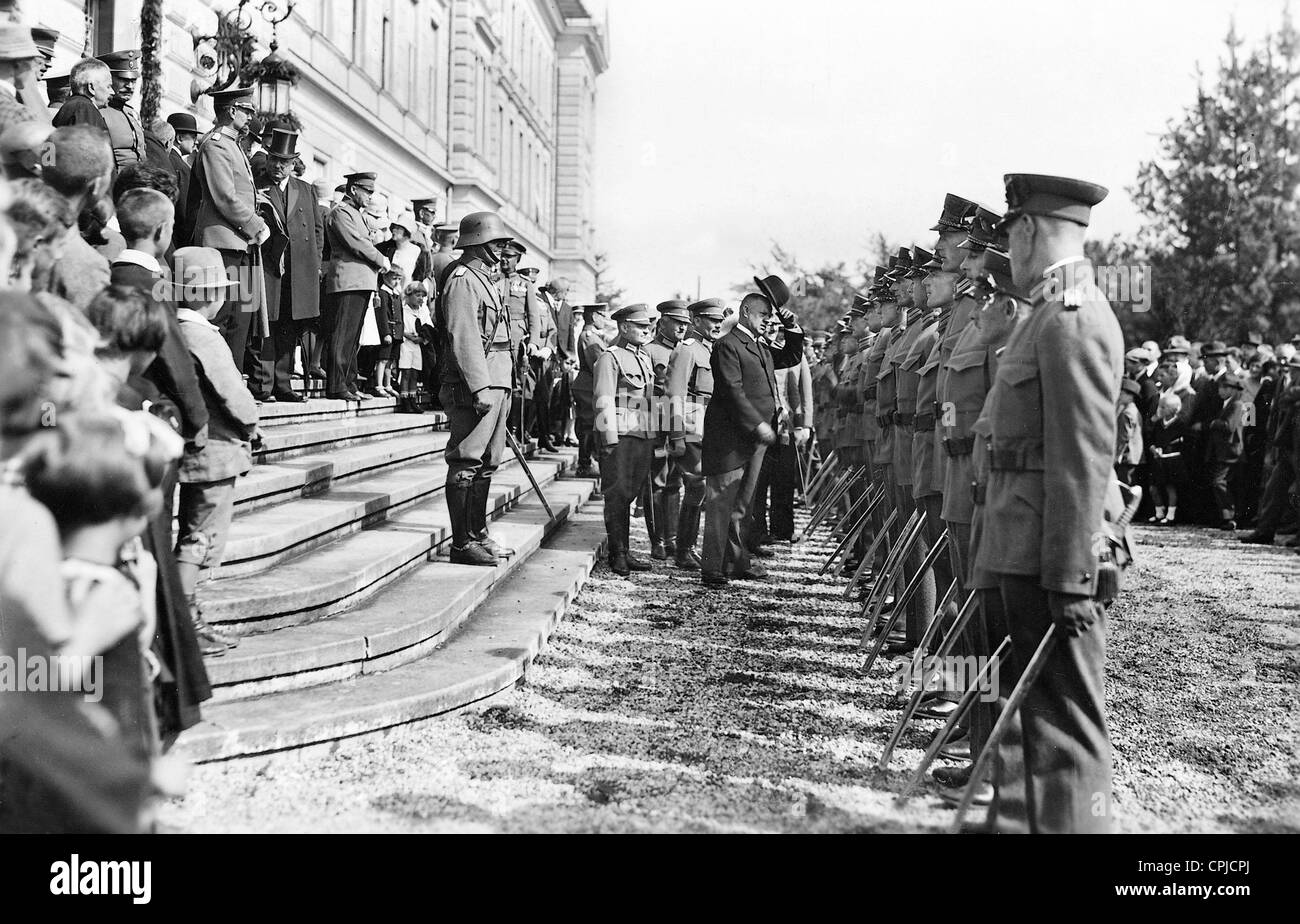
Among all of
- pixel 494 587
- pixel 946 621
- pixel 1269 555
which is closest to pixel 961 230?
pixel 946 621

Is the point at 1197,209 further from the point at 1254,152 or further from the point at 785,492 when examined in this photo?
the point at 785,492

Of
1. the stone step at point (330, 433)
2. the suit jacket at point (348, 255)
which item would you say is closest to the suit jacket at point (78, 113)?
the stone step at point (330, 433)

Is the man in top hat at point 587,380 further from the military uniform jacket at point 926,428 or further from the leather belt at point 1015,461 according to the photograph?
the leather belt at point 1015,461

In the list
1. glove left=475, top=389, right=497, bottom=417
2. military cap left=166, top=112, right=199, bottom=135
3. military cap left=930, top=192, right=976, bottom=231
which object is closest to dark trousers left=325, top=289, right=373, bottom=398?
military cap left=166, top=112, right=199, bottom=135

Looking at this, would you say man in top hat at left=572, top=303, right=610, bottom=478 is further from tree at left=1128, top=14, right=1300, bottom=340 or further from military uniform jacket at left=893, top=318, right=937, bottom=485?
tree at left=1128, top=14, right=1300, bottom=340

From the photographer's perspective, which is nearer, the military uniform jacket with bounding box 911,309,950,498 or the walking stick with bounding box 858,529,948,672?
the walking stick with bounding box 858,529,948,672

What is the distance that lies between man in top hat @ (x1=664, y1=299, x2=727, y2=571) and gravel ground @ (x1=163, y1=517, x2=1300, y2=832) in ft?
6.95

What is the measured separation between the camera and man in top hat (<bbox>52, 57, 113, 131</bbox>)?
7234 mm

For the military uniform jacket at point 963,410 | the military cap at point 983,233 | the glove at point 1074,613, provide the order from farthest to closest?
the military cap at point 983,233
the military uniform jacket at point 963,410
the glove at point 1074,613

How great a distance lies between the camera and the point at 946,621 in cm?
653

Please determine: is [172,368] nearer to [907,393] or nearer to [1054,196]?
[1054,196]

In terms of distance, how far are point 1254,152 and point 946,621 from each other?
20.7 meters

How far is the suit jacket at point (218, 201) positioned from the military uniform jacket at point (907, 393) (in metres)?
4.43

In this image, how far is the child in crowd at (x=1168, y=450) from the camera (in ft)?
54.5
